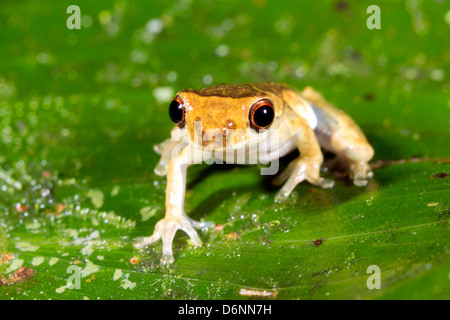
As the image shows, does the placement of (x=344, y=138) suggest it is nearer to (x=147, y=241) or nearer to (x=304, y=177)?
(x=304, y=177)

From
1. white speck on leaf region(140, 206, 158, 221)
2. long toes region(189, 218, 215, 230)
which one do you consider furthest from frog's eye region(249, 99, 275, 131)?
white speck on leaf region(140, 206, 158, 221)

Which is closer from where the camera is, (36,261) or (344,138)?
(36,261)

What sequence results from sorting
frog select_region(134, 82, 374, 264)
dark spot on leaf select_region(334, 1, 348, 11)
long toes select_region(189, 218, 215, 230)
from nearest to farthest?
frog select_region(134, 82, 374, 264)
long toes select_region(189, 218, 215, 230)
dark spot on leaf select_region(334, 1, 348, 11)

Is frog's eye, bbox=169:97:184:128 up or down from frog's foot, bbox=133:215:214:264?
up

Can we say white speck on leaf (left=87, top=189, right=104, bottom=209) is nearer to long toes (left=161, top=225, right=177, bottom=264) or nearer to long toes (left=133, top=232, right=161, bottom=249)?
long toes (left=133, top=232, right=161, bottom=249)

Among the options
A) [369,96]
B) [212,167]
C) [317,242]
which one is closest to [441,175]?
[317,242]
